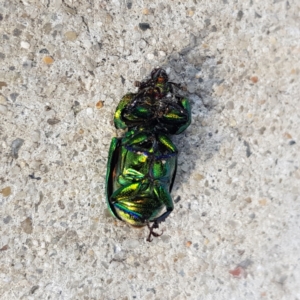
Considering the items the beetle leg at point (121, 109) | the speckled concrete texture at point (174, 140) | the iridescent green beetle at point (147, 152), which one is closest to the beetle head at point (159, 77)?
the iridescent green beetle at point (147, 152)

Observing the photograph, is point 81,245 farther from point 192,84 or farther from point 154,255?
point 192,84

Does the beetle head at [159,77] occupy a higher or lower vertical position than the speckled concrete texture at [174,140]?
higher

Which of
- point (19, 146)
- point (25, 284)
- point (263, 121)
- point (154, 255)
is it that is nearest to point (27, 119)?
point (19, 146)

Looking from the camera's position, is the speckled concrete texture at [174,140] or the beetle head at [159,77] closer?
the beetle head at [159,77]

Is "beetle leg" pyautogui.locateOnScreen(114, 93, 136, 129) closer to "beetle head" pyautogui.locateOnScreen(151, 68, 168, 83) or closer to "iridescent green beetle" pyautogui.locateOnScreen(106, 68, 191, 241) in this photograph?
"iridescent green beetle" pyautogui.locateOnScreen(106, 68, 191, 241)

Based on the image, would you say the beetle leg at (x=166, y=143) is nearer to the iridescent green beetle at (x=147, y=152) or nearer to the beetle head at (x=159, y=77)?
the iridescent green beetle at (x=147, y=152)

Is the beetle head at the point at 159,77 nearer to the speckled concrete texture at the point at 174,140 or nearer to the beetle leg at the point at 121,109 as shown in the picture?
the beetle leg at the point at 121,109

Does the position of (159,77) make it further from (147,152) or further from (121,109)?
(147,152)
